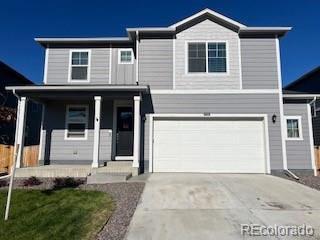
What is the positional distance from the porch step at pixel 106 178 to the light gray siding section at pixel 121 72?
4.98 m

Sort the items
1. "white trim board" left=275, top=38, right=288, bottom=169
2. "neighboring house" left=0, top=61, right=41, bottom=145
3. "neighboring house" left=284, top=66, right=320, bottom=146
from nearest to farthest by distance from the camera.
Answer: "white trim board" left=275, top=38, right=288, bottom=169
"neighboring house" left=284, top=66, right=320, bottom=146
"neighboring house" left=0, top=61, right=41, bottom=145

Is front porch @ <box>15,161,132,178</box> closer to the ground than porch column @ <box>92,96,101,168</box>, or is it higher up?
closer to the ground

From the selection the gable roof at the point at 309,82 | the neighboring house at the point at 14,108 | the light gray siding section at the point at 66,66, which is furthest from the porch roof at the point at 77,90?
the gable roof at the point at 309,82

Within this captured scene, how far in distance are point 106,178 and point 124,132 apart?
125 inches

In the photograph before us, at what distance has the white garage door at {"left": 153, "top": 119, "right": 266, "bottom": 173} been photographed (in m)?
9.65

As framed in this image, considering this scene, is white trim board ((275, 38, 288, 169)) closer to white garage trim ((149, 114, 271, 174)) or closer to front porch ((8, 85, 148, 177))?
white garage trim ((149, 114, 271, 174))

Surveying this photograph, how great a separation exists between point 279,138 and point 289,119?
55.9 inches

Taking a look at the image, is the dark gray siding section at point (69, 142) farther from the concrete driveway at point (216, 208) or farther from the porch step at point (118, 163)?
the concrete driveway at point (216, 208)

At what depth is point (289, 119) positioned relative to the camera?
411 inches

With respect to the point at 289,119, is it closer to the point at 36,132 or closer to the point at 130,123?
the point at 130,123

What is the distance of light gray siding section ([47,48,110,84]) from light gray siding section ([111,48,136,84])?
0.29 m

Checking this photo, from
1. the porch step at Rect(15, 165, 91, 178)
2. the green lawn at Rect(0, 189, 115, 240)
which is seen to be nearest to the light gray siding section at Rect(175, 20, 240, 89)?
the porch step at Rect(15, 165, 91, 178)

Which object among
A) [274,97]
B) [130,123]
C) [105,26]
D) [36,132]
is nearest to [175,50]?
[130,123]

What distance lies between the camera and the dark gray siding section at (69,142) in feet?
34.6
